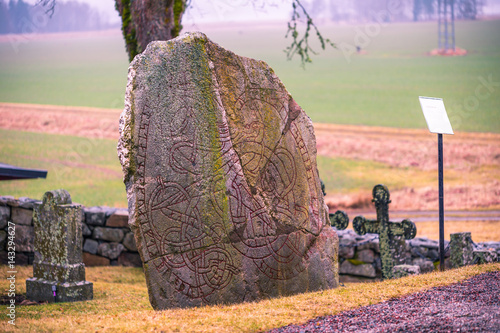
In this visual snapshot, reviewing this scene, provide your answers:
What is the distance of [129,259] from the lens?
11477 mm

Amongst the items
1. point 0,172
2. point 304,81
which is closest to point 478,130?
point 304,81

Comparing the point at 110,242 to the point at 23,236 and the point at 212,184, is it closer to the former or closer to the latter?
the point at 23,236

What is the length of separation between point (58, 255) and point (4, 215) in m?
3.18

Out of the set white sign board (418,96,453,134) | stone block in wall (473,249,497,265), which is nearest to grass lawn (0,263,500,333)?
stone block in wall (473,249,497,265)

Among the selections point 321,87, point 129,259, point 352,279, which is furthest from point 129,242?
point 321,87

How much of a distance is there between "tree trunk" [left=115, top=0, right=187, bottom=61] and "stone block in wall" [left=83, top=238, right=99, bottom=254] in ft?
12.3

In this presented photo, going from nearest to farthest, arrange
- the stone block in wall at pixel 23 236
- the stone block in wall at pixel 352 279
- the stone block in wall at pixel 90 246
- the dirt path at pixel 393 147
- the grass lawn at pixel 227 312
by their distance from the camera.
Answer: the grass lawn at pixel 227 312 → the stone block in wall at pixel 352 279 → the stone block in wall at pixel 23 236 → the stone block in wall at pixel 90 246 → the dirt path at pixel 393 147

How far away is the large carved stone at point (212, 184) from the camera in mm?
6617

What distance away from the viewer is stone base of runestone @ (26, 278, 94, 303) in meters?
8.48

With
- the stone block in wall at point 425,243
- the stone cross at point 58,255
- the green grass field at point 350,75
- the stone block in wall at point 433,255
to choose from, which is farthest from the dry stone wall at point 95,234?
the green grass field at point 350,75

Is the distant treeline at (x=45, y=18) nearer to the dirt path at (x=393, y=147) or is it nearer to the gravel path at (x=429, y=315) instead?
the dirt path at (x=393, y=147)

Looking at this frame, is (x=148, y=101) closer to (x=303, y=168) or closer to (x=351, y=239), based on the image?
(x=303, y=168)

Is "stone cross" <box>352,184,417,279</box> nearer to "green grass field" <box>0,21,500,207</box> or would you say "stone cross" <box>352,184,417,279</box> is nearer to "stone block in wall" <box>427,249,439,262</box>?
"stone block in wall" <box>427,249,439,262</box>

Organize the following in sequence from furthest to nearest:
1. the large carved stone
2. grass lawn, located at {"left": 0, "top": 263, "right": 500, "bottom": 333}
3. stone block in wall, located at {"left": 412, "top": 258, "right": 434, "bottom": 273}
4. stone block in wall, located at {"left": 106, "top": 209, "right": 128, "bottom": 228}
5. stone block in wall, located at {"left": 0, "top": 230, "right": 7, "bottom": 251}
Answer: stone block in wall, located at {"left": 106, "top": 209, "right": 128, "bottom": 228}
stone block in wall, located at {"left": 0, "top": 230, "right": 7, "bottom": 251}
stone block in wall, located at {"left": 412, "top": 258, "right": 434, "bottom": 273}
the large carved stone
grass lawn, located at {"left": 0, "top": 263, "right": 500, "bottom": 333}
